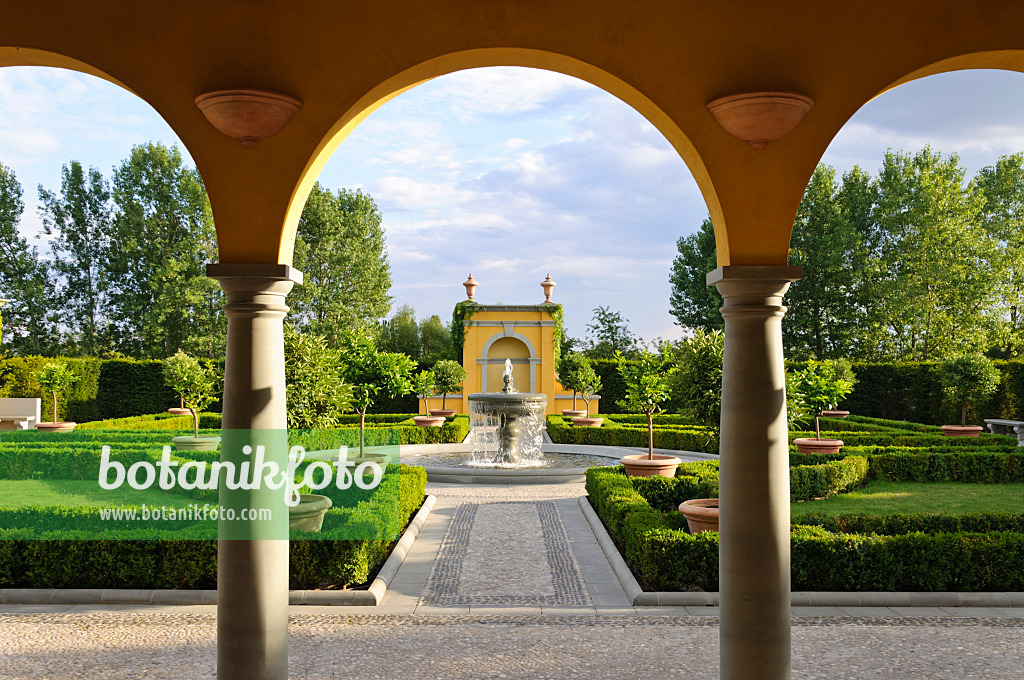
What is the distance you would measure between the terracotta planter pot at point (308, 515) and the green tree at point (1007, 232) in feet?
98.2

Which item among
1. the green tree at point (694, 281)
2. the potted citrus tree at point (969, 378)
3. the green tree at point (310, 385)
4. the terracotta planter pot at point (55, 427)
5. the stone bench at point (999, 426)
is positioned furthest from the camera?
the green tree at point (694, 281)

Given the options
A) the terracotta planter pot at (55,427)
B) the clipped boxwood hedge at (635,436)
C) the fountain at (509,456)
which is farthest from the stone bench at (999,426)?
the terracotta planter pot at (55,427)

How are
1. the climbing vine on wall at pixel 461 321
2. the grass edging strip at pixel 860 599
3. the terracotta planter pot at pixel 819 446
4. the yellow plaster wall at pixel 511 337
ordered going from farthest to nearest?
the climbing vine on wall at pixel 461 321, the yellow plaster wall at pixel 511 337, the terracotta planter pot at pixel 819 446, the grass edging strip at pixel 860 599

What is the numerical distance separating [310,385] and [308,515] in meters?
3.63

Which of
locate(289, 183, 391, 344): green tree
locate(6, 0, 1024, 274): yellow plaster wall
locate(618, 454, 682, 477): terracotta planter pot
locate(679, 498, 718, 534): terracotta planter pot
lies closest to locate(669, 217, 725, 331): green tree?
locate(289, 183, 391, 344): green tree

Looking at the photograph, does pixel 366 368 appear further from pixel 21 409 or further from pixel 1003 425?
pixel 1003 425

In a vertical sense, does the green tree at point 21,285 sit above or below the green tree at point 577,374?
above

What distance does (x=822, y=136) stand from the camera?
386 centimetres

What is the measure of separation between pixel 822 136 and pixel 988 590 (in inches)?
217

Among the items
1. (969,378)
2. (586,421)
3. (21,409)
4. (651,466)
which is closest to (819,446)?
(651,466)

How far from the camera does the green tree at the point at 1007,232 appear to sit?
92.4ft

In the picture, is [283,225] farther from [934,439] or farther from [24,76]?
[24,76]

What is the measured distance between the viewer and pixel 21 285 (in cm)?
3097

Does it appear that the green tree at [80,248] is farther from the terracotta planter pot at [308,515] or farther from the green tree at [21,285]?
the terracotta planter pot at [308,515]
